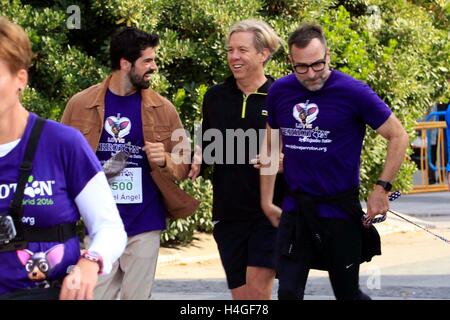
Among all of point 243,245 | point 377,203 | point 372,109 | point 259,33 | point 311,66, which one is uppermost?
point 259,33

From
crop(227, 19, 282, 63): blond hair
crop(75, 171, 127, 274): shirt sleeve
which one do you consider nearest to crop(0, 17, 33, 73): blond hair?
crop(75, 171, 127, 274): shirt sleeve

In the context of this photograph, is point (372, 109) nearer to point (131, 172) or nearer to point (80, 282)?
point (131, 172)

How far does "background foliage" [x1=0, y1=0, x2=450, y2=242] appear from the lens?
1245 centimetres

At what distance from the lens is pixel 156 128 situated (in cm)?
720

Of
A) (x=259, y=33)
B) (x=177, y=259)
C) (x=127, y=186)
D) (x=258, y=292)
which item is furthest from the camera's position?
(x=177, y=259)

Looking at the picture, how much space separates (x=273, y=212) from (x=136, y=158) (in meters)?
0.85

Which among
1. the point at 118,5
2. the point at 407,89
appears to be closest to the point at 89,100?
the point at 118,5

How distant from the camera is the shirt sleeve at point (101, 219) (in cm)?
398

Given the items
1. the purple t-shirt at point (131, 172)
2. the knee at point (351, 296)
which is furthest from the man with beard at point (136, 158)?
the knee at point (351, 296)

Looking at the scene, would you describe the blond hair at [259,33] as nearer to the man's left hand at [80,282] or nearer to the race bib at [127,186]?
the race bib at [127,186]

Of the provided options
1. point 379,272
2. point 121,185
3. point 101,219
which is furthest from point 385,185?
point 379,272

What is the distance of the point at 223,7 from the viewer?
1307 centimetres

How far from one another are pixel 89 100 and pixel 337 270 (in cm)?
177
